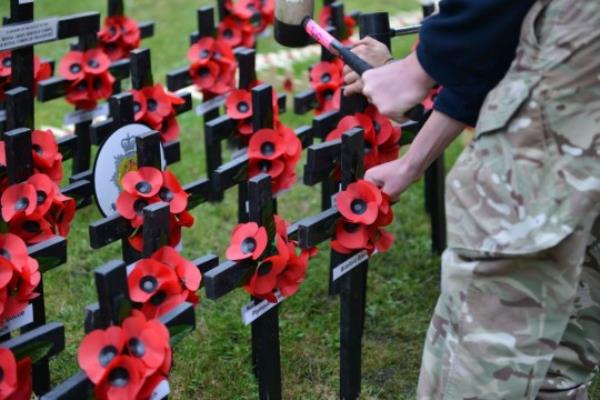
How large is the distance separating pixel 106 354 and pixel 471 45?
114cm

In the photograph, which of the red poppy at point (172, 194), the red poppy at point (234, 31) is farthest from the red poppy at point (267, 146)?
the red poppy at point (234, 31)

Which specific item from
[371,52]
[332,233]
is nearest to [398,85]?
[371,52]

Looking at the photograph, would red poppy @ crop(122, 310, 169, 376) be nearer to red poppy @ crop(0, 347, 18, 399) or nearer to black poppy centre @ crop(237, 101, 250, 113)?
red poppy @ crop(0, 347, 18, 399)

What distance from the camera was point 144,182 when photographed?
116 inches

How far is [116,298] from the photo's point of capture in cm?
232

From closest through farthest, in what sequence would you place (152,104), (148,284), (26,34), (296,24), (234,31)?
(148,284), (296,24), (26,34), (152,104), (234,31)

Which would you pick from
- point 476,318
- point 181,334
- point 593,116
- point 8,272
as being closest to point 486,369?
point 476,318

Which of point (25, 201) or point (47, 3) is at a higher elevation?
point (25, 201)

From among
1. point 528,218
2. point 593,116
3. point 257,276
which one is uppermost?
point 593,116

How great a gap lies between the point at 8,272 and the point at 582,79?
156 centimetres

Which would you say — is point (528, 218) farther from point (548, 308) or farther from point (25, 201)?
point (25, 201)

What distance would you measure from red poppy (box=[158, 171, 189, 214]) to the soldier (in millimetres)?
965

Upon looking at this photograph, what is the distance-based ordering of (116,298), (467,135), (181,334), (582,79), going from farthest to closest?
(467,135)
(181,334)
(116,298)
(582,79)

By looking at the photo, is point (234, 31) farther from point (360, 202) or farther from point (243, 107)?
point (360, 202)
